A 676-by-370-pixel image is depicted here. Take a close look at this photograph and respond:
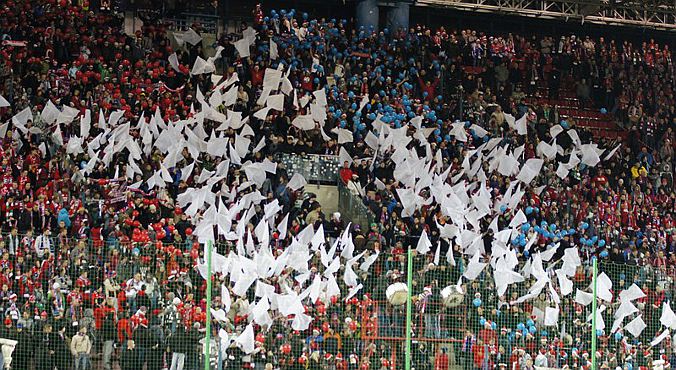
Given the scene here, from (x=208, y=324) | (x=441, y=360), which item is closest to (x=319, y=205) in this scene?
(x=441, y=360)

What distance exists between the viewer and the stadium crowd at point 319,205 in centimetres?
1939

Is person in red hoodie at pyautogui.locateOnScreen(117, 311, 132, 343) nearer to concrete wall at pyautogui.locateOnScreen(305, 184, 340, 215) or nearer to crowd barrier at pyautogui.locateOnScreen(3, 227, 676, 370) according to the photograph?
crowd barrier at pyautogui.locateOnScreen(3, 227, 676, 370)

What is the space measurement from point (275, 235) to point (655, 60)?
21.4m

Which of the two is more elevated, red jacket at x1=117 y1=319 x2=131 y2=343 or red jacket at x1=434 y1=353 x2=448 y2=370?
red jacket at x1=117 y1=319 x2=131 y2=343

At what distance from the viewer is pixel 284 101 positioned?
3425cm

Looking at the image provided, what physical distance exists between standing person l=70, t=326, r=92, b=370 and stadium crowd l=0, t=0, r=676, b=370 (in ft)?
0.07

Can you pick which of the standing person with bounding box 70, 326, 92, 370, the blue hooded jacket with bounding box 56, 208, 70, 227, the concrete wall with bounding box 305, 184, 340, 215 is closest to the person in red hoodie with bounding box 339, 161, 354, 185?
the concrete wall with bounding box 305, 184, 340, 215

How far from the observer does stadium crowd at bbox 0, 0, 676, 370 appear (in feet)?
63.6

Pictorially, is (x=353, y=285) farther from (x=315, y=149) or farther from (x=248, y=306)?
(x=315, y=149)

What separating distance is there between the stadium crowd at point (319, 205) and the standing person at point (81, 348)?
2cm

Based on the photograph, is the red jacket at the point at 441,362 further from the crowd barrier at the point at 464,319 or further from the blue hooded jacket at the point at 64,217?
the blue hooded jacket at the point at 64,217

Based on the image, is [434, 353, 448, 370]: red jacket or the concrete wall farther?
the concrete wall

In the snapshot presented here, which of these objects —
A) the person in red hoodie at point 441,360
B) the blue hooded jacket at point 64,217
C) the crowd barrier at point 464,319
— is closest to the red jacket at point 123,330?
the crowd barrier at point 464,319

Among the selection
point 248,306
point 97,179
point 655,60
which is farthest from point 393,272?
point 655,60
